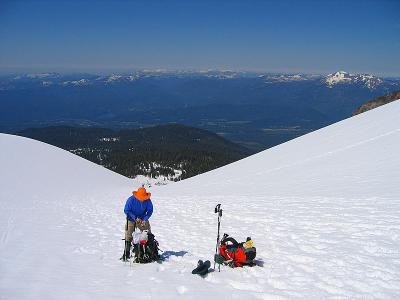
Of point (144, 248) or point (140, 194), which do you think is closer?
point (144, 248)

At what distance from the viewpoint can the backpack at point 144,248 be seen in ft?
32.0

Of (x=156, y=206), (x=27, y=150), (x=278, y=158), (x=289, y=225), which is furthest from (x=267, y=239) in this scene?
(x=27, y=150)

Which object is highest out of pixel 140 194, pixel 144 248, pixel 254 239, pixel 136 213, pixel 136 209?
pixel 140 194

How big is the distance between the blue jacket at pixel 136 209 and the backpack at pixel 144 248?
53 centimetres

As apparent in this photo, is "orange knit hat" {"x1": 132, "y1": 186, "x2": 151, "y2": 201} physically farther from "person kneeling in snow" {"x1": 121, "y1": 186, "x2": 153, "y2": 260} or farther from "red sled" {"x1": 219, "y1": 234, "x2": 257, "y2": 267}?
"red sled" {"x1": 219, "y1": 234, "x2": 257, "y2": 267}

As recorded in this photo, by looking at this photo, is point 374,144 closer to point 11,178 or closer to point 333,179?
point 333,179

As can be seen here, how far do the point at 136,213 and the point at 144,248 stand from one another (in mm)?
1001

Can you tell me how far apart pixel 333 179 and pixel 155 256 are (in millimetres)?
15133

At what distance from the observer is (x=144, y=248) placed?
977 cm

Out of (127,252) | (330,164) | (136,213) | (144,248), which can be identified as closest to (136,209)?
(136,213)

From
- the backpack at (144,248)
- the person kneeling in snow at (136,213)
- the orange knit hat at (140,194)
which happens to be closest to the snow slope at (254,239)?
the backpack at (144,248)

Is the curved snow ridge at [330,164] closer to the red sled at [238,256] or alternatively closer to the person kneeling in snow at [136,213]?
the red sled at [238,256]

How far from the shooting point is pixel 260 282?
807 cm

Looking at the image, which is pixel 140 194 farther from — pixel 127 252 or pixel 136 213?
pixel 127 252
